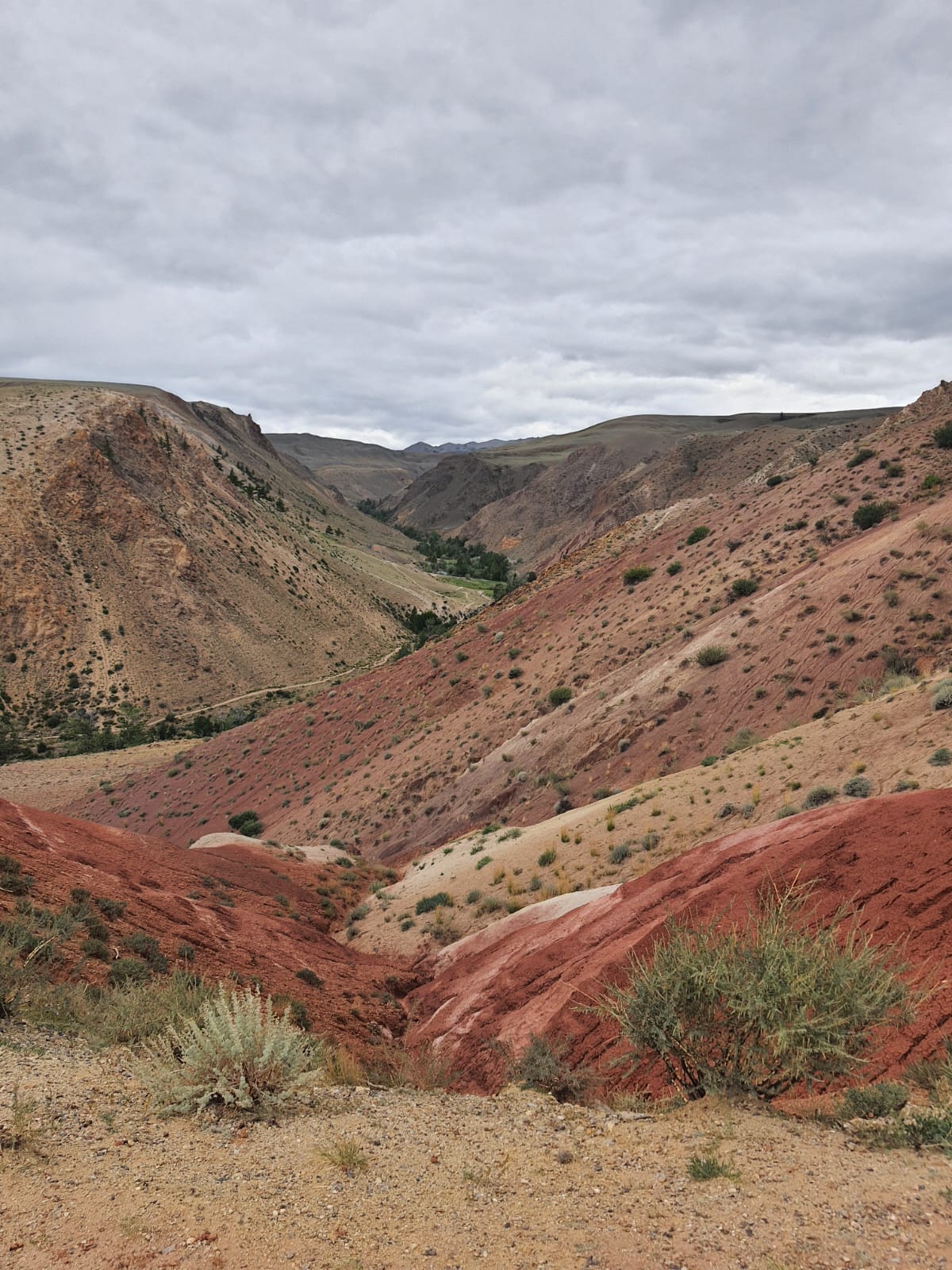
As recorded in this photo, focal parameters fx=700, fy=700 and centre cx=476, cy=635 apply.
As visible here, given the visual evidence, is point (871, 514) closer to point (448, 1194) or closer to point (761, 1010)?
point (761, 1010)

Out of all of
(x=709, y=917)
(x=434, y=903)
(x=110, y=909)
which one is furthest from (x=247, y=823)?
(x=709, y=917)

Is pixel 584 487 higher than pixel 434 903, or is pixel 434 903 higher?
pixel 584 487

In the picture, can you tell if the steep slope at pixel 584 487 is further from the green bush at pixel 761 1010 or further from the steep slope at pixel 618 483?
the green bush at pixel 761 1010

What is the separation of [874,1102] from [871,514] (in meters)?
27.8

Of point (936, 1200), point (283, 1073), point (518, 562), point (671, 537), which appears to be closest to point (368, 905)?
point (283, 1073)

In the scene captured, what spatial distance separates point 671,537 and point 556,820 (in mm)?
23297

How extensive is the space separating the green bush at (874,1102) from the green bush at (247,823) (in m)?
30.3

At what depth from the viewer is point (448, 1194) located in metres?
5.19

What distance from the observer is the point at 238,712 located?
5956 cm

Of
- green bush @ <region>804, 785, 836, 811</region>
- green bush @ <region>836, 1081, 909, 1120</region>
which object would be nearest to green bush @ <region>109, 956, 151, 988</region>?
green bush @ <region>836, 1081, 909, 1120</region>

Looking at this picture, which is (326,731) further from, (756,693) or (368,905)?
(756,693)

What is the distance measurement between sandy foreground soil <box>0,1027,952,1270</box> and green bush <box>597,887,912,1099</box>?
0.41 metres

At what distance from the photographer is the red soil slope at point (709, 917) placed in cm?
763

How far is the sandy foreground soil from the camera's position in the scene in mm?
4250
